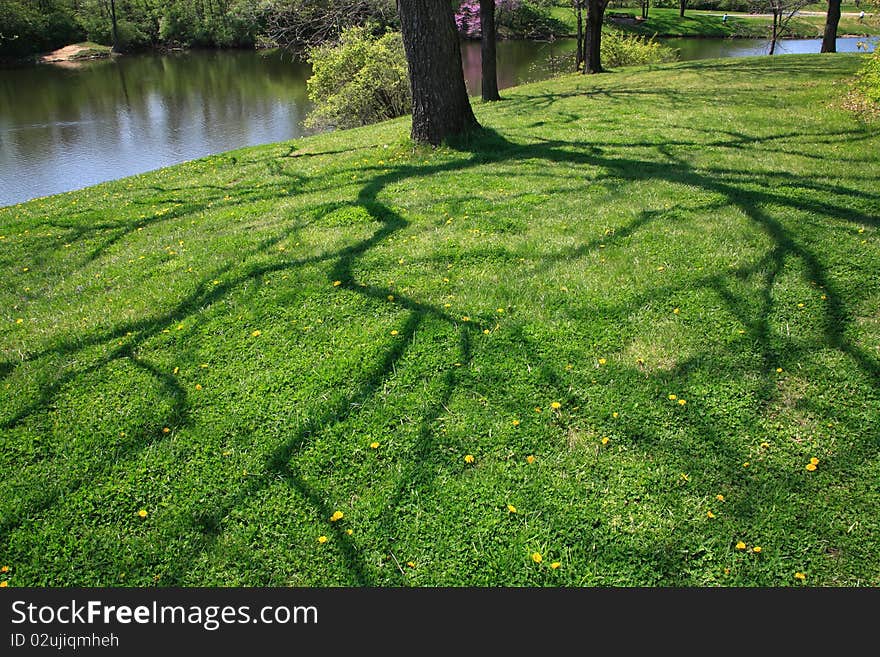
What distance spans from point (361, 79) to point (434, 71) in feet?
34.3

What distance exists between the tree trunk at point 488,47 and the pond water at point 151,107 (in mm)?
7040

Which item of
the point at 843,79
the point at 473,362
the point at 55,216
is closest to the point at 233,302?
the point at 473,362

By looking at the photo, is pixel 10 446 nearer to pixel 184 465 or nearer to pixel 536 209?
pixel 184 465

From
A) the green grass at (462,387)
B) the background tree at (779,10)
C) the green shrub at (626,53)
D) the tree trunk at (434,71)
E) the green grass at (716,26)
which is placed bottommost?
the green grass at (462,387)

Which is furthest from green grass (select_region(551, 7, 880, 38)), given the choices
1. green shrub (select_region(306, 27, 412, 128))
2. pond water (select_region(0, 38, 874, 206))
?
green shrub (select_region(306, 27, 412, 128))

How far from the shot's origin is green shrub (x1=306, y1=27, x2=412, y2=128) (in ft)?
59.2

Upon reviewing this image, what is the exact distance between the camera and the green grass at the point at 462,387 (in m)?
2.89

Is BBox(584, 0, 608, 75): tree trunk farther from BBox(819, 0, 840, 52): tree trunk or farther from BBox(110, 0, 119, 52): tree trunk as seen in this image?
BBox(110, 0, 119, 52): tree trunk

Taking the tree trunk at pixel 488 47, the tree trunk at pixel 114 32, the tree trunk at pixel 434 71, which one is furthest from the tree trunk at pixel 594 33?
the tree trunk at pixel 114 32

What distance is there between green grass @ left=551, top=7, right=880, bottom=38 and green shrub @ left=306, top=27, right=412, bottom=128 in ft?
118

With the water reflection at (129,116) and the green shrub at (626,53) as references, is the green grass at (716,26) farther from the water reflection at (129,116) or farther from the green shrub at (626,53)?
the water reflection at (129,116)

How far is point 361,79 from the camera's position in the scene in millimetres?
17859

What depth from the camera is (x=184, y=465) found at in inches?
134

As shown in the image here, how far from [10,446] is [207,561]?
6.00 ft
